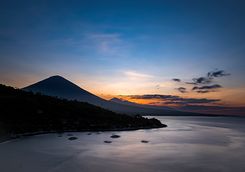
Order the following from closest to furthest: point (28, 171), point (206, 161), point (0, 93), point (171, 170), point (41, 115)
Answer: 1. point (28, 171)
2. point (171, 170)
3. point (206, 161)
4. point (41, 115)
5. point (0, 93)

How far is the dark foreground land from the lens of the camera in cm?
2953

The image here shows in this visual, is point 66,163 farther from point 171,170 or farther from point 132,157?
point 171,170

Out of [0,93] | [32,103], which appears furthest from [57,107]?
[0,93]

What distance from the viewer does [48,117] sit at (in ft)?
114

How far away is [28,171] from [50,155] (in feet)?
14.9

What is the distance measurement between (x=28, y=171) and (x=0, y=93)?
1271 inches

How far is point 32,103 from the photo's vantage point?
121 ft

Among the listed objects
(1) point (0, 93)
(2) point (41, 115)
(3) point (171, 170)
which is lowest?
(3) point (171, 170)

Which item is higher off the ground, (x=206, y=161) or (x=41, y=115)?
(x=41, y=115)

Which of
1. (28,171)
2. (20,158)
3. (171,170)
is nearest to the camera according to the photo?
(28,171)

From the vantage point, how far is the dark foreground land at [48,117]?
1163 inches

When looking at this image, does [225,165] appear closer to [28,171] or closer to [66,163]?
[66,163]

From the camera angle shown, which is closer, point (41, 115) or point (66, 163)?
point (66, 163)

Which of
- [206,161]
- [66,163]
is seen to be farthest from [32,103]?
[206,161]
